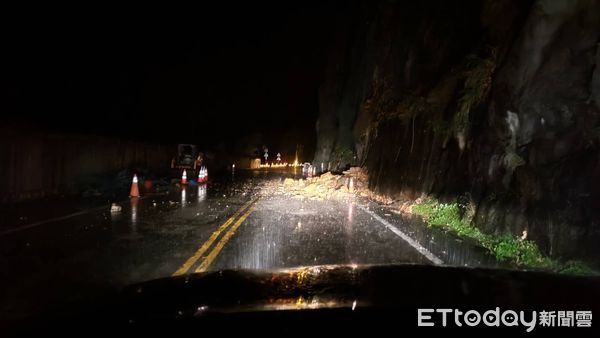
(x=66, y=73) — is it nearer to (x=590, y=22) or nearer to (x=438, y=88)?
(x=438, y=88)

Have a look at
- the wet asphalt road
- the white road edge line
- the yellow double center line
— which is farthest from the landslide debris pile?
the yellow double center line

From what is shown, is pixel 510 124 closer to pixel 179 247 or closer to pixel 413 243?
pixel 413 243

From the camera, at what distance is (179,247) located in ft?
29.6

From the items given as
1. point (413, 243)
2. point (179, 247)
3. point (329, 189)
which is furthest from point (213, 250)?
point (329, 189)

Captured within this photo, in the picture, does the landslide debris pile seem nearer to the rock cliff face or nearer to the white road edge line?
the rock cliff face

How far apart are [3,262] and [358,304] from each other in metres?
6.06

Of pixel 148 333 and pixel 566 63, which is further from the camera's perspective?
pixel 566 63

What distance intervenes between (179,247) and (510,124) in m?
7.95

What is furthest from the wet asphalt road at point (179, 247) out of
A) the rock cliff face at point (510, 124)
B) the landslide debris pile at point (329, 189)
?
the landslide debris pile at point (329, 189)

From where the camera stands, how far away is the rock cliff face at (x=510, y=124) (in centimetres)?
878

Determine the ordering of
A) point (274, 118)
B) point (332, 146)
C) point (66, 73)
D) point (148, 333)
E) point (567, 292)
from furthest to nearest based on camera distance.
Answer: point (274, 118)
point (332, 146)
point (66, 73)
point (567, 292)
point (148, 333)

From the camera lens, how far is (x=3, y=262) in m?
7.64

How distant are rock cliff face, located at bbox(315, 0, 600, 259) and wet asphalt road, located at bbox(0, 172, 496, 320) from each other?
5.37 feet

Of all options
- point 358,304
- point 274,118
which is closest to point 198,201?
point 358,304
